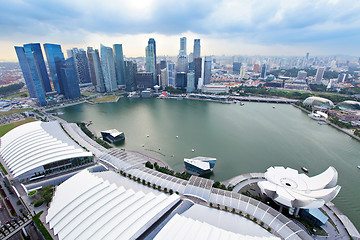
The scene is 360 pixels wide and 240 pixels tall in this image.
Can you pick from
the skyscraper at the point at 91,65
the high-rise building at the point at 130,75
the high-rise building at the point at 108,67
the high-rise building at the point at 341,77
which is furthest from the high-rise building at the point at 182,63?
the high-rise building at the point at 341,77

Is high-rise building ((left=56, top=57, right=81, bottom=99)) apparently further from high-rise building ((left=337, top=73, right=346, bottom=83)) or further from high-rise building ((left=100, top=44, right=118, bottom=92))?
high-rise building ((left=337, top=73, right=346, bottom=83))

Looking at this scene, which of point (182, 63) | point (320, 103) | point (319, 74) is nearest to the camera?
point (320, 103)

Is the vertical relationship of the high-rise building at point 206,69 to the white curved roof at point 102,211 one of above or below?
above

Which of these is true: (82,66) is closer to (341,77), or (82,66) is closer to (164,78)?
(164,78)

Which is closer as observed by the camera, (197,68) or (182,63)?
(197,68)

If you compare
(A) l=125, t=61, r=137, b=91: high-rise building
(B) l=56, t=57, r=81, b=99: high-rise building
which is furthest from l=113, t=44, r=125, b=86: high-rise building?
(B) l=56, t=57, r=81, b=99: high-rise building

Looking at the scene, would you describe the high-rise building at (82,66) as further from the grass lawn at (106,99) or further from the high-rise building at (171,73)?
the high-rise building at (171,73)

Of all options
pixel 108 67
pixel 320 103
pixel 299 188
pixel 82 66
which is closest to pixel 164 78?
pixel 108 67

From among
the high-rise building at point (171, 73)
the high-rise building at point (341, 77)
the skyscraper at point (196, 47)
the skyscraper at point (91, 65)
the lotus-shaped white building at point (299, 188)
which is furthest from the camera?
the skyscraper at point (196, 47)
